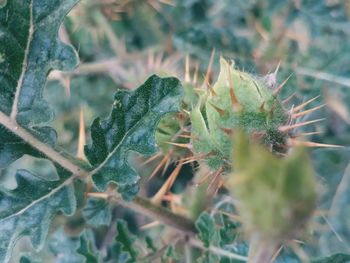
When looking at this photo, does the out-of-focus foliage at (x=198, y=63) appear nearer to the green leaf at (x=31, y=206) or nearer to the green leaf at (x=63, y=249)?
the green leaf at (x=63, y=249)

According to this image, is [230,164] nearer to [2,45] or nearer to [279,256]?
[279,256]

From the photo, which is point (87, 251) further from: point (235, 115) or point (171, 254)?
point (235, 115)

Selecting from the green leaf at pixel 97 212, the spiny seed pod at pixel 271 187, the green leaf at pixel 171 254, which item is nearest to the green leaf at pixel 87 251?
the green leaf at pixel 97 212

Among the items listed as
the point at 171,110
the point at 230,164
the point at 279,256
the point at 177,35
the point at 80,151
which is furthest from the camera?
the point at 177,35

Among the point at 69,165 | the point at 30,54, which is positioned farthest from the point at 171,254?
the point at 30,54

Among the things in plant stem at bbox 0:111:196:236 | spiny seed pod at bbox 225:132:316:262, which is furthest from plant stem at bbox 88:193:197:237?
spiny seed pod at bbox 225:132:316:262

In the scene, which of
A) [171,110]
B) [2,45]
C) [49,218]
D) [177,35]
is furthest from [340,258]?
[177,35]
